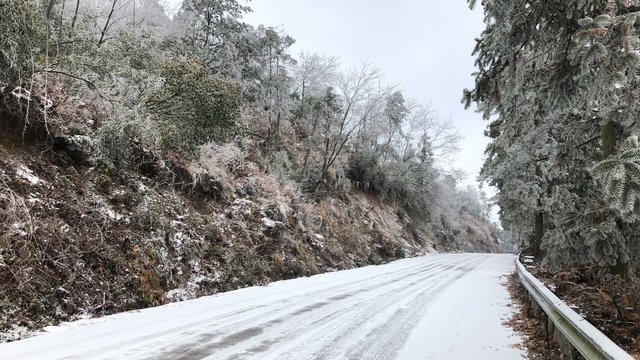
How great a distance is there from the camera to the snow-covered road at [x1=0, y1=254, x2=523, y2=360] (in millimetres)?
4375

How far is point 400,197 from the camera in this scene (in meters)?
37.4

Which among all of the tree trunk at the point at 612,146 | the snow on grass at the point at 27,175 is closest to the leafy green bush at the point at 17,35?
the snow on grass at the point at 27,175

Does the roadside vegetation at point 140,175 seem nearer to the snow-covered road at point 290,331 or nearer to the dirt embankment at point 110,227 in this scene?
the dirt embankment at point 110,227

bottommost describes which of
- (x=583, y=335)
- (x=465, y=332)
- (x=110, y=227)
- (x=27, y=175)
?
(x=465, y=332)

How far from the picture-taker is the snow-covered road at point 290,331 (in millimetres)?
4375

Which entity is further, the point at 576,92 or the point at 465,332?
the point at 465,332

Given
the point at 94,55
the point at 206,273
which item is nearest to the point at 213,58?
the point at 94,55

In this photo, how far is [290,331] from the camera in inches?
215

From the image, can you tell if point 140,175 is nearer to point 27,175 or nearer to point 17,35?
point 27,175

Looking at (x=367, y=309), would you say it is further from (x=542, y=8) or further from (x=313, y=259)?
(x=313, y=259)

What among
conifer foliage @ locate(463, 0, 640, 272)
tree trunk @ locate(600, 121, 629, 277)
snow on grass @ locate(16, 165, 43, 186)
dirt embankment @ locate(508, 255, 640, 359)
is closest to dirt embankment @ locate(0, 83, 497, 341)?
snow on grass @ locate(16, 165, 43, 186)

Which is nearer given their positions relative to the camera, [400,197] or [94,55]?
[94,55]

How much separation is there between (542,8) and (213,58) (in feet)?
55.2

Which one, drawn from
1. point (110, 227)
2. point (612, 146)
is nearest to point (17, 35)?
point (110, 227)
